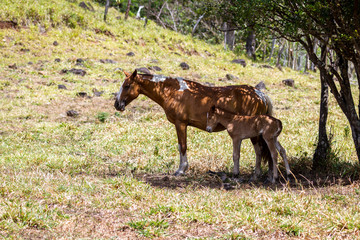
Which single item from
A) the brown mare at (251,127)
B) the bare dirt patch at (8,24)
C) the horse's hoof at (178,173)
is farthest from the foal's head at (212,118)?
the bare dirt patch at (8,24)

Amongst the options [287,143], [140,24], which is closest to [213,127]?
[287,143]

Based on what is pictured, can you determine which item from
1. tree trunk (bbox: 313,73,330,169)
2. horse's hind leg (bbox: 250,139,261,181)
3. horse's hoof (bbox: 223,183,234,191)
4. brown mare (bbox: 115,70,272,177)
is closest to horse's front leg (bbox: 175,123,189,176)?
brown mare (bbox: 115,70,272,177)

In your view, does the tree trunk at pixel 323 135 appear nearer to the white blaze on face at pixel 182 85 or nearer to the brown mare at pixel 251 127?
the brown mare at pixel 251 127

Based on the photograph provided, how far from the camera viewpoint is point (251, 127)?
316 inches

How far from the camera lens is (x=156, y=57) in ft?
90.9

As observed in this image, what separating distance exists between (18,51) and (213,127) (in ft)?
63.2

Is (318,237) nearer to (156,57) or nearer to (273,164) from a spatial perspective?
(273,164)

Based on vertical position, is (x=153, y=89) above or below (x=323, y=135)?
above

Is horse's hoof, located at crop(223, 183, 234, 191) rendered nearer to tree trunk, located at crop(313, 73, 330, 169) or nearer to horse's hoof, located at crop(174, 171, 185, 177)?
horse's hoof, located at crop(174, 171, 185, 177)

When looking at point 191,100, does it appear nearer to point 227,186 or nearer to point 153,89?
point 153,89

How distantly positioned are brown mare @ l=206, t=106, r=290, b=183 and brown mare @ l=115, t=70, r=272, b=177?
1.13 feet

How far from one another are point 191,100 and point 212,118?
0.82 meters

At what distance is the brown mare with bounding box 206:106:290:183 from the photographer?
310 inches

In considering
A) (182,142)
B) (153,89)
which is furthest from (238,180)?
(153,89)
